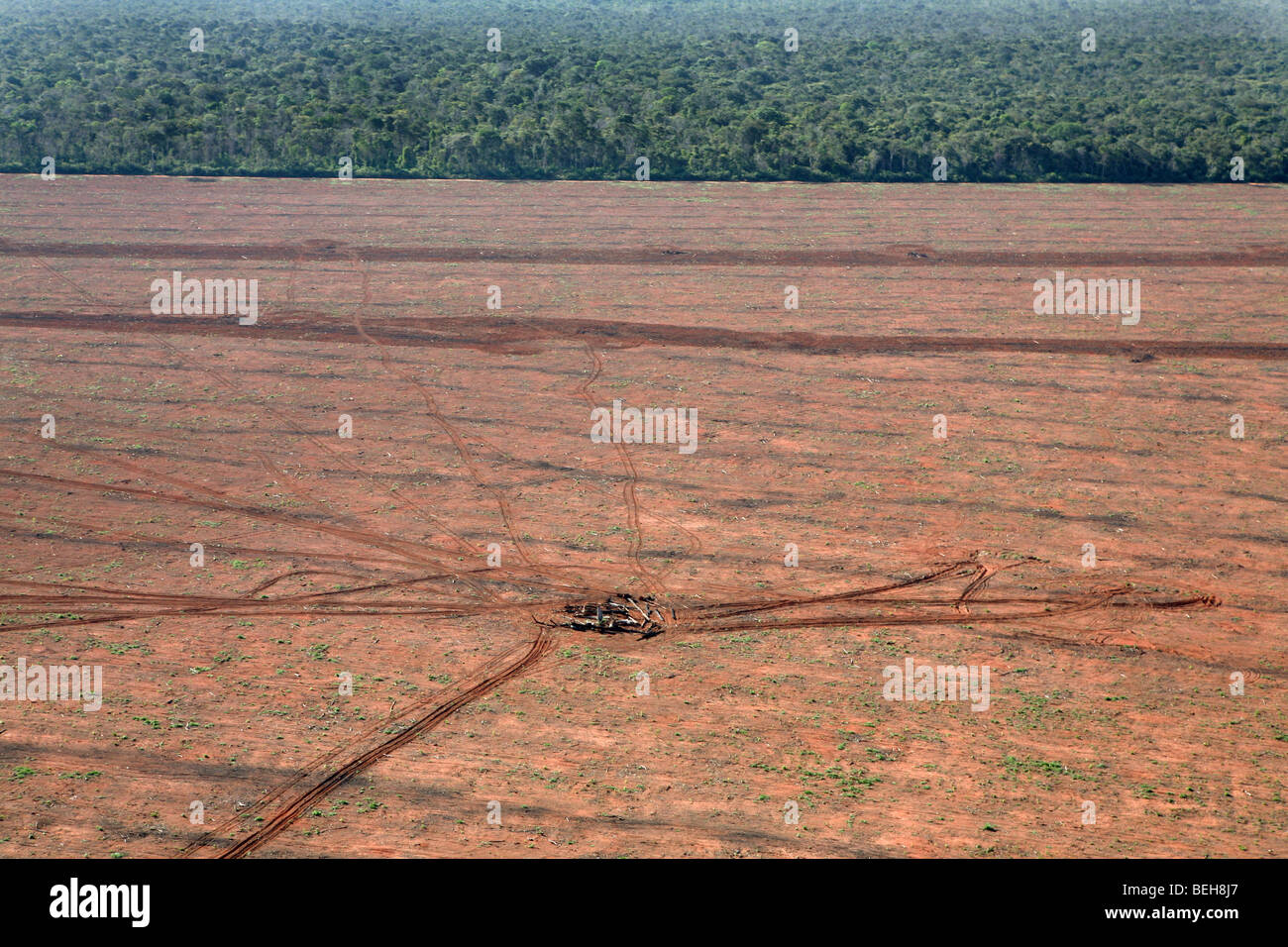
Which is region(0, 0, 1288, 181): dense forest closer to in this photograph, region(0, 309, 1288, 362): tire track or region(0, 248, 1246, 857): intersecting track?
region(0, 309, 1288, 362): tire track

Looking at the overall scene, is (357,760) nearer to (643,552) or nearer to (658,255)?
(643,552)

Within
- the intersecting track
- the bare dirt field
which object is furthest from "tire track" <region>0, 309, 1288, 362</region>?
the intersecting track

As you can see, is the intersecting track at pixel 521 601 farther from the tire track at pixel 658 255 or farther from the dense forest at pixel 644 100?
the dense forest at pixel 644 100

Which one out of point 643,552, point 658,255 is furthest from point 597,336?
point 643,552

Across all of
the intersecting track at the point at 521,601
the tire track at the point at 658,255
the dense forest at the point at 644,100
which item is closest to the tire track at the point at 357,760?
the intersecting track at the point at 521,601

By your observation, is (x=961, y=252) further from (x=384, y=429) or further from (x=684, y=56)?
(x=684, y=56)
